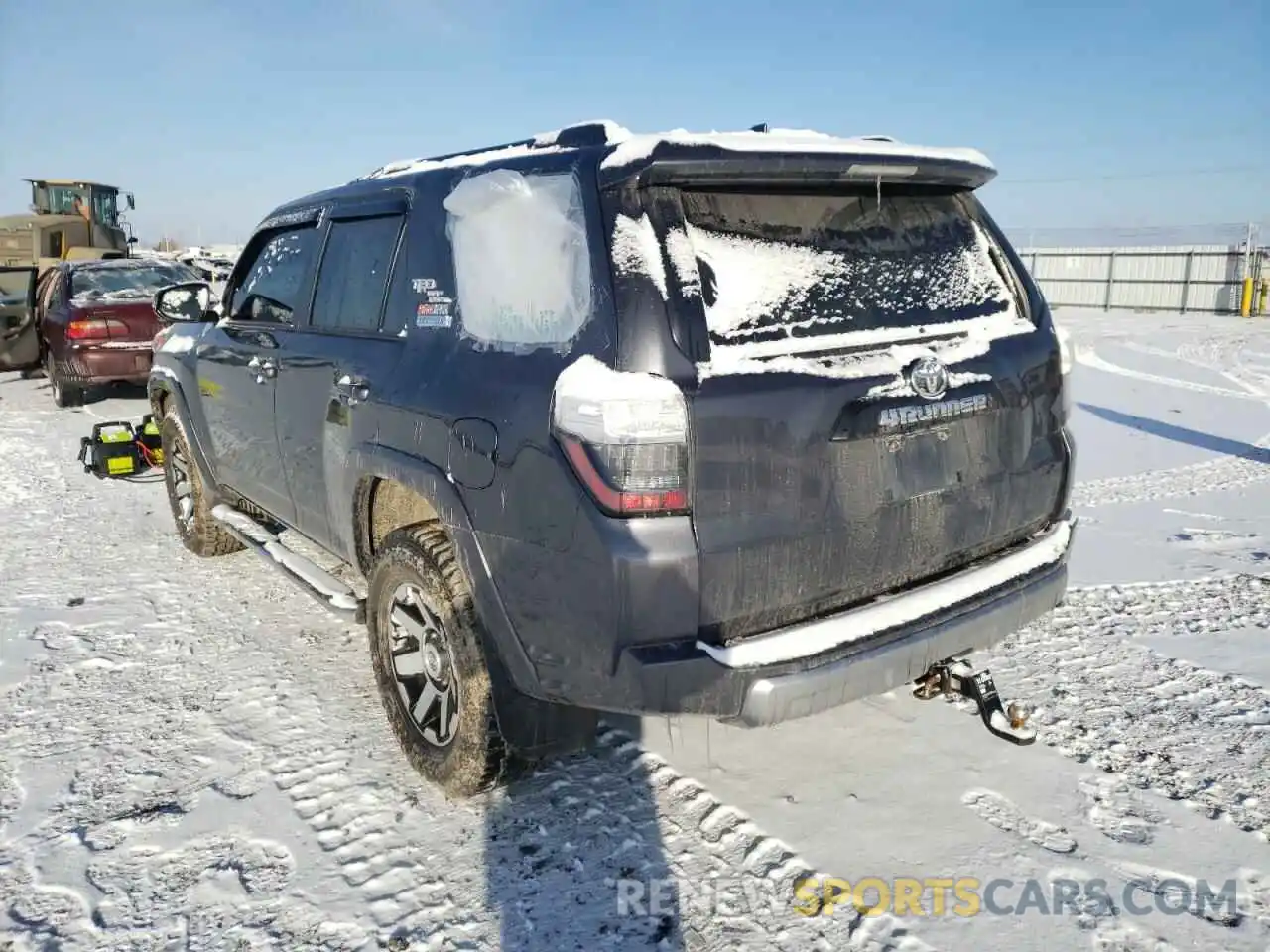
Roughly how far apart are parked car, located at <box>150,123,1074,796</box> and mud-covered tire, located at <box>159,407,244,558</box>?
7.92 ft

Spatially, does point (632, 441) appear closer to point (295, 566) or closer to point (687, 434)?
point (687, 434)

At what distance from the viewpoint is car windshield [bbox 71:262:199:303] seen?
34.1ft

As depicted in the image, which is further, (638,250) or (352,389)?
(352,389)

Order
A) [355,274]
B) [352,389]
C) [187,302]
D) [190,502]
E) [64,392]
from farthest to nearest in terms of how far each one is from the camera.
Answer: [64,392]
[190,502]
[187,302]
[355,274]
[352,389]

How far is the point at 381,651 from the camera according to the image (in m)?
3.10

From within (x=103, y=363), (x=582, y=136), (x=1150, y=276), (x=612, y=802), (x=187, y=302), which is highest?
(x=1150, y=276)

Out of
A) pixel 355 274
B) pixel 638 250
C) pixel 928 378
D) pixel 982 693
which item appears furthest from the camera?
pixel 355 274

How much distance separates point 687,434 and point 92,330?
1014 centimetres

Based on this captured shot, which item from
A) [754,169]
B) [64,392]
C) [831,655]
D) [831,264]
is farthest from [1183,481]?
[64,392]

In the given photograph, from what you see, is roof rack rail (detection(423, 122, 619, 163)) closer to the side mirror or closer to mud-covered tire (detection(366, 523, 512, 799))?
mud-covered tire (detection(366, 523, 512, 799))

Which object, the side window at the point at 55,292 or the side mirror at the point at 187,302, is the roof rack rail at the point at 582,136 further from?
the side window at the point at 55,292

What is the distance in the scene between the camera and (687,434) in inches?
84.5

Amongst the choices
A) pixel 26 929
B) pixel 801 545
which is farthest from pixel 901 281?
pixel 26 929

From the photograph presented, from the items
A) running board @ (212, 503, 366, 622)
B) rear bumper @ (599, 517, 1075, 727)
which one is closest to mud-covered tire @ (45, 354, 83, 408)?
running board @ (212, 503, 366, 622)
